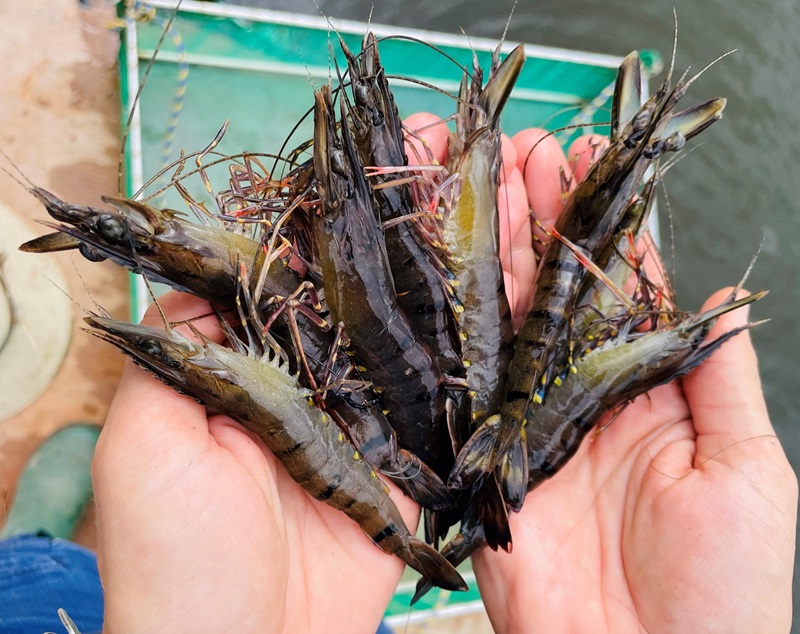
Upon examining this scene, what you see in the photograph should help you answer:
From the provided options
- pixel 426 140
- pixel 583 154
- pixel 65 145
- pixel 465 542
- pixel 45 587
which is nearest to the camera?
pixel 465 542

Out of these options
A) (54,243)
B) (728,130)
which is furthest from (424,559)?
(728,130)

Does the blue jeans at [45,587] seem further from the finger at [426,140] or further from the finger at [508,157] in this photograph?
the finger at [508,157]

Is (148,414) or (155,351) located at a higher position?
(155,351)

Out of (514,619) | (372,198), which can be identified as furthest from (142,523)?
(514,619)

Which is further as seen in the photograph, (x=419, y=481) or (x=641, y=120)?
(x=641, y=120)

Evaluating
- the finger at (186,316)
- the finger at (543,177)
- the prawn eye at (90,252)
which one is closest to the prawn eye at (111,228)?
the prawn eye at (90,252)

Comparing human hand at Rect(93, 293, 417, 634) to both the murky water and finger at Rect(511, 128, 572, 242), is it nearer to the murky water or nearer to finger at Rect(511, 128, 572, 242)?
finger at Rect(511, 128, 572, 242)

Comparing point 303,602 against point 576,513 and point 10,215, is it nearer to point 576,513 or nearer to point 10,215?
point 576,513

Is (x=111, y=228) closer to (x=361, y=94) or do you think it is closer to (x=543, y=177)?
(x=361, y=94)
